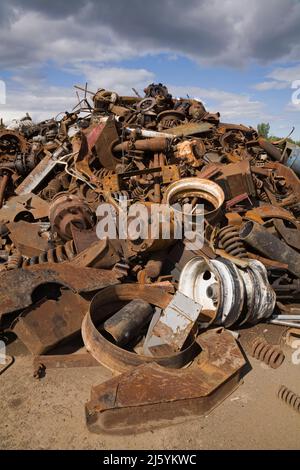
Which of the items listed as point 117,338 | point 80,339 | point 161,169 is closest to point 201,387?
point 117,338

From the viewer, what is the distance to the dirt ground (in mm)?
2205

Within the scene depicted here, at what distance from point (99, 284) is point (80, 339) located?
536mm

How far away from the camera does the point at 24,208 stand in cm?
516

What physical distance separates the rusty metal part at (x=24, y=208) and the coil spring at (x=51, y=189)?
0.73 feet

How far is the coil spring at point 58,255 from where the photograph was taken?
3.79 m

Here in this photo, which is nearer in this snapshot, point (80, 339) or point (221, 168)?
point (80, 339)

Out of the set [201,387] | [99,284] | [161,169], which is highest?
[161,169]

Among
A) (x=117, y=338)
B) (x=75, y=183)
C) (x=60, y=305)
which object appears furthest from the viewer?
(x=75, y=183)

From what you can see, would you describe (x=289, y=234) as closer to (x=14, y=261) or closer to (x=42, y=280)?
(x=42, y=280)

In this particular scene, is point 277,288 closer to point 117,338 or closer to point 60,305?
point 117,338

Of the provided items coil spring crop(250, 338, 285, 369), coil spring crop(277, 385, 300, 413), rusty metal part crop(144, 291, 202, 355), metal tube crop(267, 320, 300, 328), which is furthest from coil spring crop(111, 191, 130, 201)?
coil spring crop(277, 385, 300, 413)

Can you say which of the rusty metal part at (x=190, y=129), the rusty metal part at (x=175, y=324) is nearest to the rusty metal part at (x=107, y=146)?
the rusty metal part at (x=190, y=129)

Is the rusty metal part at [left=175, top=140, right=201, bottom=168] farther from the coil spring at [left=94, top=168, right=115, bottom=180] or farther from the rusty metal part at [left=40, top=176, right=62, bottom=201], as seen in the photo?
the rusty metal part at [left=40, top=176, right=62, bottom=201]

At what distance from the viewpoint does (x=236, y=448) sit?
2.19 meters
